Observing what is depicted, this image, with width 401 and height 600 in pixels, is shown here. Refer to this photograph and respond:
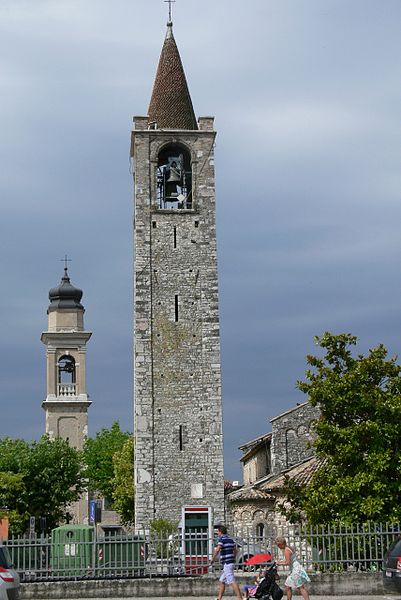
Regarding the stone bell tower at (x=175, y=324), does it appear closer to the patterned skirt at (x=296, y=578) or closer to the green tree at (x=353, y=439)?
the green tree at (x=353, y=439)

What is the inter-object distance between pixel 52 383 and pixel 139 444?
34765mm

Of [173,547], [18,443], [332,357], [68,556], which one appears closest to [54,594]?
[68,556]

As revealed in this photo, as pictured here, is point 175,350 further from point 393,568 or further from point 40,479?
point 393,568

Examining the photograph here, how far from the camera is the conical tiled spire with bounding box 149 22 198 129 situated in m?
41.5

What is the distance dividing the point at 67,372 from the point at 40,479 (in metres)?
22.0

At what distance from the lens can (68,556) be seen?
76.7 feet

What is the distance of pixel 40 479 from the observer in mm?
50812

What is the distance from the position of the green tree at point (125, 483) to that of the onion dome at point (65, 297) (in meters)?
17.6

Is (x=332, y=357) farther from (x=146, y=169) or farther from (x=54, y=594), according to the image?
(x=146, y=169)

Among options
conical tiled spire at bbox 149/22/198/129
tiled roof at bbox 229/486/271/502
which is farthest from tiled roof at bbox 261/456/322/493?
conical tiled spire at bbox 149/22/198/129

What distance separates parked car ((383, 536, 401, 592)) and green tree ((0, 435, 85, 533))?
3153 centimetres

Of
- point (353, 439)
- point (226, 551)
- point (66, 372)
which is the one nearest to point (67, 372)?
point (66, 372)

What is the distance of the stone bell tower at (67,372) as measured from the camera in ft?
231

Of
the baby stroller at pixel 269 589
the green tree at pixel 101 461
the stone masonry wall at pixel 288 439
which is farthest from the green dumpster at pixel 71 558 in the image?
the green tree at pixel 101 461
